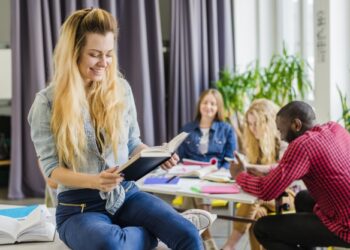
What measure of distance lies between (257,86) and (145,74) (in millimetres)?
1161

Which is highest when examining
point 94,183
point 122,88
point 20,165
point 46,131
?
point 122,88

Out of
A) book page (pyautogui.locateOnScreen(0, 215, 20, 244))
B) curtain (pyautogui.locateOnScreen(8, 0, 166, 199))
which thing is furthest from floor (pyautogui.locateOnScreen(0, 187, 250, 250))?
book page (pyautogui.locateOnScreen(0, 215, 20, 244))

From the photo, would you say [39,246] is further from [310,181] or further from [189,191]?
[310,181]

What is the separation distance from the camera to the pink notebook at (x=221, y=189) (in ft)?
9.18

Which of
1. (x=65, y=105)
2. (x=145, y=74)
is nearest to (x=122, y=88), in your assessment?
(x=65, y=105)

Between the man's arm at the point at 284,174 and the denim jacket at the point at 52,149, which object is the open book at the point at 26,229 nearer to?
the denim jacket at the point at 52,149

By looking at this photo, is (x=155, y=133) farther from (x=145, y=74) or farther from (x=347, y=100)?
(x=347, y=100)

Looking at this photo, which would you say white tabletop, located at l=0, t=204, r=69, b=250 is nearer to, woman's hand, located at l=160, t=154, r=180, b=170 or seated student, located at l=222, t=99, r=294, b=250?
woman's hand, located at l=160, t=154, r=180, b=170

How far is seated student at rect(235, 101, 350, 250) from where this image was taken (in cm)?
233

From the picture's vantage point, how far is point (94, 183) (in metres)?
2.07

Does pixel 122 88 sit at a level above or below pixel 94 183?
above

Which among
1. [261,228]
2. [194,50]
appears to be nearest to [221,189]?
[261,228]

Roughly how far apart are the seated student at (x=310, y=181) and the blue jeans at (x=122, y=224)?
515mm

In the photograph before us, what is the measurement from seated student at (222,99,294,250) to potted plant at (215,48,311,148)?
109 cm
